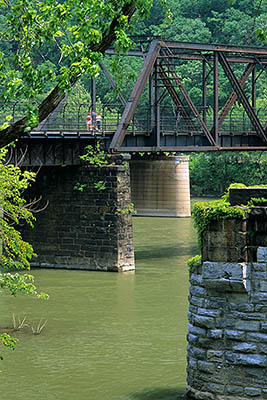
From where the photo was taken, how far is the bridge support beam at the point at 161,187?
64.6m

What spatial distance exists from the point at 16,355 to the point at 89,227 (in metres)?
14.9

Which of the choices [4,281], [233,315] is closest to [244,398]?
[233,315]

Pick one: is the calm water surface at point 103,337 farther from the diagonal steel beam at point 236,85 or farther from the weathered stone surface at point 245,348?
the diagonal steel beam at point 236,85

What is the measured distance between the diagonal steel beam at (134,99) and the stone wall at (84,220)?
1981 millimetres

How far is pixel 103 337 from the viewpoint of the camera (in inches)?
1018

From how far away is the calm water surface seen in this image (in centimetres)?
2030

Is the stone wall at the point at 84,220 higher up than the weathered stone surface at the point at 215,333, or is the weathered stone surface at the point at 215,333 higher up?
the stone wall at the point at 84,220

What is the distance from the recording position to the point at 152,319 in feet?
92.5

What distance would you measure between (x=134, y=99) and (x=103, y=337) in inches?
677

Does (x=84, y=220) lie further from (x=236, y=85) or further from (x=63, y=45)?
(x=63, y=45)

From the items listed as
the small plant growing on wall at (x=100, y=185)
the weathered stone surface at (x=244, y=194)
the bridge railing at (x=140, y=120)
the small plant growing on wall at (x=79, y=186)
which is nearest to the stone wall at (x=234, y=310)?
the weathered stone surface at (x=244, y=194)

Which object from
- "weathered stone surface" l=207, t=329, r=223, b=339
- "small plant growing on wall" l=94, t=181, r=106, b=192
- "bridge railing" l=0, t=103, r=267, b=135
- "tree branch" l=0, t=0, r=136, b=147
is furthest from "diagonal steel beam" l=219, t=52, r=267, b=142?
"tree branch" l=0, t=0, r=136, b=147

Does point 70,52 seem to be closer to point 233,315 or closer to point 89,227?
point 233,315

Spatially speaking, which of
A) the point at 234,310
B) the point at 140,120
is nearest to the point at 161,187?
the point at 140,120
